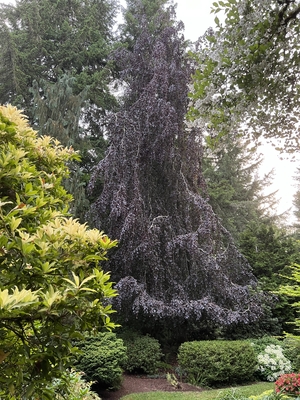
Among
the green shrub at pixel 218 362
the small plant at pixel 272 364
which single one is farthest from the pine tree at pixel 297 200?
the green shrub at pixel 218 362

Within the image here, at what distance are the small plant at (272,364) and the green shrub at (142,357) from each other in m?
1.94

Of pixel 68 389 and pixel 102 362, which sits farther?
pixel 102 362

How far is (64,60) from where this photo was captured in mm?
11773

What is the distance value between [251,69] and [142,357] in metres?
5.64

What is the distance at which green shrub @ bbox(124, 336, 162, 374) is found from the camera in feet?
21.1

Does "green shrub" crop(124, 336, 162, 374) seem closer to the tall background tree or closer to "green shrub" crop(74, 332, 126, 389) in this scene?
"green shrub" crop(74, 332, 126, 389)

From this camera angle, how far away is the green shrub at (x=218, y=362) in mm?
6012

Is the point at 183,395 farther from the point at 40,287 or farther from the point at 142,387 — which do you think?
the point at 40,287

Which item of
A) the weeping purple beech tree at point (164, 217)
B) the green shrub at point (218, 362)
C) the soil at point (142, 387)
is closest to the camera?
the soil at point (142, 387)

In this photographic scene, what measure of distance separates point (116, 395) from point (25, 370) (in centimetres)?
480

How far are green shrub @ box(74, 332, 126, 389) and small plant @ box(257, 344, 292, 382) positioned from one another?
2674 mm

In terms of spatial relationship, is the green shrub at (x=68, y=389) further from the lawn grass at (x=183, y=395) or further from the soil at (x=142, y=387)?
the soil at (x=142, y=387)

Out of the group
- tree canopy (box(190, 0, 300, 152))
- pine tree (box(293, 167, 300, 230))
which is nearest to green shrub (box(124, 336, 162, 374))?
tree canopy (box(190, 0, 300, 152))

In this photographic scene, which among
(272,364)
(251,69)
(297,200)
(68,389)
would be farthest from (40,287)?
(297,200)
